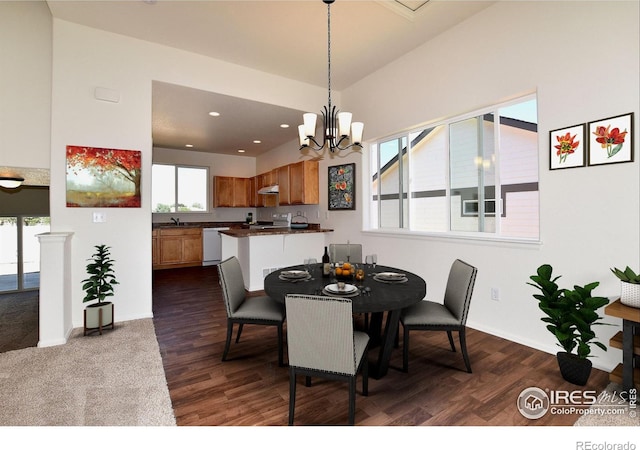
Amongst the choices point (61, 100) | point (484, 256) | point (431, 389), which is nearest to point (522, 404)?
point (431, 389)

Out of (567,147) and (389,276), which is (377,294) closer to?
(389,276)

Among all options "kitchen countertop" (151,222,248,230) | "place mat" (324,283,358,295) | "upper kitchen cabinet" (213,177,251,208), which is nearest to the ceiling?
"place mat" (324,283,358,295)

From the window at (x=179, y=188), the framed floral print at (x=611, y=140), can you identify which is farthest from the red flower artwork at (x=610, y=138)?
the window at (x=179, y=188)

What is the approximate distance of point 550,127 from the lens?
98.4 inches

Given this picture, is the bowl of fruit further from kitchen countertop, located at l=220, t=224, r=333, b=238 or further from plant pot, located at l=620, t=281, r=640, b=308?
kitchen countertop, located at l=220, t=224, r=333, b=238

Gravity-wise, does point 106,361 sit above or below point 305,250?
below

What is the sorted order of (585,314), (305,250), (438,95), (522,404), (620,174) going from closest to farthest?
(522,404)
(585,314)
(620,174)
(438,95)
(305,250)

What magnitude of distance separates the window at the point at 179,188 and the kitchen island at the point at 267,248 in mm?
2675

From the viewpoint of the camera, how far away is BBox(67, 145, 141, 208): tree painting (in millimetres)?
3123

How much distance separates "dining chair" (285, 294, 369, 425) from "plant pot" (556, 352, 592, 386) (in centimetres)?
156

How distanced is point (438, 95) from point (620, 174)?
1.84m

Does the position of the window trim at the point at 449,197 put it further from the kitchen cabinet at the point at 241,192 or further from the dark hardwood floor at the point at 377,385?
the kitchen cabinet at the point at 241,192

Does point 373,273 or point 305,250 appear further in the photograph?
point 305,250

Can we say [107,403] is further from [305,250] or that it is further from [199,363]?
[305,250]
